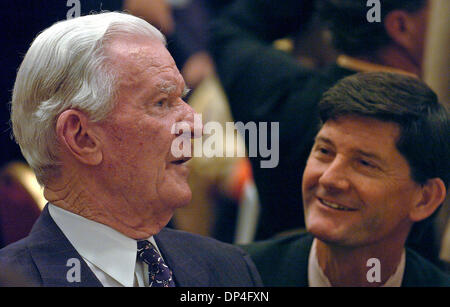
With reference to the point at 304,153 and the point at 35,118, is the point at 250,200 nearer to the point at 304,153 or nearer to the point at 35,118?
the point at 304,153

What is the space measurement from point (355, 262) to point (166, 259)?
0.66 m

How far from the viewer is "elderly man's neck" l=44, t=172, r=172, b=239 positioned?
227 cm

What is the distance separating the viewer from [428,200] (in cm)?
272

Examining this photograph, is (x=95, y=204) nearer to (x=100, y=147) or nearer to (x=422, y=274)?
(x=100, y=147)

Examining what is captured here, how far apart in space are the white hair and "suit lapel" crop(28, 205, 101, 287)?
7.9 inches

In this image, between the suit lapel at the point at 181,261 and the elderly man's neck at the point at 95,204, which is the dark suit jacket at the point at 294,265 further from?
the elderly man's neck at the point at 95,204

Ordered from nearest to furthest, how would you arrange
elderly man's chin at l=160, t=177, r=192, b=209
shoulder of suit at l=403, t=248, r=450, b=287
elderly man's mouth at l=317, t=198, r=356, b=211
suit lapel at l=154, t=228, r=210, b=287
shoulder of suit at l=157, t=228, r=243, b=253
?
elderly man's chin at l=160, t=177, r=192, b=209, suit lapel at l=154, t=228, r=210, b=287, shoulder of suit at l=157, t=228, r=243, b=253, elderly man's mouth at l=317, t=198, r=356, b=211, shoulder of suit at l=403, t=248, r=450, b=287

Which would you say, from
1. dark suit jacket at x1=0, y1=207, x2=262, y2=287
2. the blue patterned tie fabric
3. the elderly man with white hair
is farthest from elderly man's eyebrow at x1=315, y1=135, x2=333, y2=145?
the blue patterned tie fabric

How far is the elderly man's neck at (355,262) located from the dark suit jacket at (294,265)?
0.08 meters

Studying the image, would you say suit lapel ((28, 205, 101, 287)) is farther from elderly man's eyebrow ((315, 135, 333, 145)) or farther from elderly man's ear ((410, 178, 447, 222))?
elderly man's ear ((410, 178, 447, 222))

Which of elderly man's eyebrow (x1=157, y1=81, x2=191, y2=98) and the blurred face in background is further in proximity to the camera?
the blurred face in background

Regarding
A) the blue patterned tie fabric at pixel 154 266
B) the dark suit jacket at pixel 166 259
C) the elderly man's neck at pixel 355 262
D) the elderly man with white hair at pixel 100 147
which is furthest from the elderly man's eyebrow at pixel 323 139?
the blue patterned tie fabric at pixel 154 266

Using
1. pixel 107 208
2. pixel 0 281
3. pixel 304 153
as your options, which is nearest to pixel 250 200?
pixel 304 153
